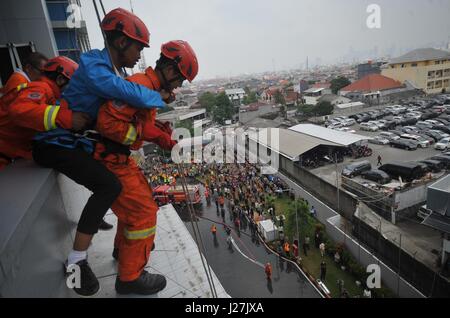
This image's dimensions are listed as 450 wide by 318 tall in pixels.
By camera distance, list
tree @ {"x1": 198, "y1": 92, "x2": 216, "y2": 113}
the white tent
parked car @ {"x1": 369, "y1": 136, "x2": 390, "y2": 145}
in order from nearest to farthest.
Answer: the white tent, parked car @ {"x1": 369, "y1": 136, "x2": 390, "y2": 145}, tree @ {"x1": 198, "y1": 92, "x2": 216, "y2": 113}

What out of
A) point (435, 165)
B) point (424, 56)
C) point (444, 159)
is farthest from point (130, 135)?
point (424, 56)

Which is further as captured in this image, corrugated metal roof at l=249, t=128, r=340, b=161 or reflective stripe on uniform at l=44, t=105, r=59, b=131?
corrugated metal roof at l=249, t=128, r=340, b=161

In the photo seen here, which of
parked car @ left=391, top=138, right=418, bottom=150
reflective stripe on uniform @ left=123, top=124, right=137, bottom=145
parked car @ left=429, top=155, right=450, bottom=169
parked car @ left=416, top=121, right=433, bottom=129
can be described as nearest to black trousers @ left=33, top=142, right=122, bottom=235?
reflective stripe on uniform @ left=123, top=124, right=137, bottom=145

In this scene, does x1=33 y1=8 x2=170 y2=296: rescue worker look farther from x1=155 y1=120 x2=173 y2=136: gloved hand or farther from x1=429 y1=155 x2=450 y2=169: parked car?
x1=429 y1=155 x2=450 y2=169: parked car

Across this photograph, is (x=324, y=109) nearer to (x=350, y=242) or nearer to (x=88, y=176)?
(x=350, y=242)

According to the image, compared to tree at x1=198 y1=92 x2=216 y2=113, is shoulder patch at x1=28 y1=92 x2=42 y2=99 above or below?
above

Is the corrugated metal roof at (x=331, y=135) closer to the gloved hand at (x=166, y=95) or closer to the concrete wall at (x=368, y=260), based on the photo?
the concrete wall at (x=368, y=260)

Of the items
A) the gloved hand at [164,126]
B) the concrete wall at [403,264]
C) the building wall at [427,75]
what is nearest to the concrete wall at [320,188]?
the concrete wall at [403,264]
